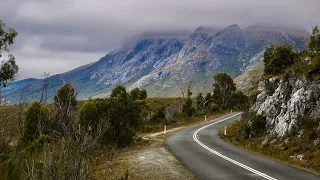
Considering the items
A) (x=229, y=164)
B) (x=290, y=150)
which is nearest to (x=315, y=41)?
(x=290, y=150)

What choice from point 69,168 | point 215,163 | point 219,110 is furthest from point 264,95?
point 219,110

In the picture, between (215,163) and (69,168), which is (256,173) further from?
(69,168)

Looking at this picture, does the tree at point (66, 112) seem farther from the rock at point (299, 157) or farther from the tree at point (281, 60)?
the tree at point (281, 60)

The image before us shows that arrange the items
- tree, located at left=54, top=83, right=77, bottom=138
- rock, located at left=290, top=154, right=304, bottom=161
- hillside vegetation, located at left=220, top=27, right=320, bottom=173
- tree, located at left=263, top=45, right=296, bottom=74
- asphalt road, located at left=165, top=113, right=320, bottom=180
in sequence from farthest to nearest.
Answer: tree, located at left=263, top=45, right=296, bottom=74 < hillside vegetation, located at left=220, top=27, right=320, bottom=173 < rock, located at left=290, top=154, right=304, bottom=161 < asphalt road, located at left=165, top=113, right=320, bottom=180 < tree, located at left=54, top=83, right=77, bottom=138

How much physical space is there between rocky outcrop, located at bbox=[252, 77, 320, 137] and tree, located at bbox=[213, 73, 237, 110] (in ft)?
168

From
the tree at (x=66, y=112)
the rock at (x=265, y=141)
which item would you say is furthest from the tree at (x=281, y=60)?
the tree at (x=66, y=112)

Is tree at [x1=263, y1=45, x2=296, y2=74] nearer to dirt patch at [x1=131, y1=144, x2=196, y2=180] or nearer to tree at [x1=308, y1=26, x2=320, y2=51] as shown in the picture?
tree at [x1=308, y1=26, x2=320, y2=51]

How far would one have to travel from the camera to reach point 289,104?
23922 mm

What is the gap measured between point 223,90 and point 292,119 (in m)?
59.4

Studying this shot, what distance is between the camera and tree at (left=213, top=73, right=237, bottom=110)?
8075 centimetres

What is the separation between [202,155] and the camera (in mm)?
21062

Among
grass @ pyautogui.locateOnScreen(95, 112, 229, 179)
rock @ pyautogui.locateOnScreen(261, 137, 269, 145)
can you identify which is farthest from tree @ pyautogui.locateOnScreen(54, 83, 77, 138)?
rock @ pyautogui.locateOnScreen(261, 137, 269, 145)

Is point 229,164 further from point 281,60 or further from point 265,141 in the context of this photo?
point 281,60

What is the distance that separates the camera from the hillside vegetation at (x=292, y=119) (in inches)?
778
